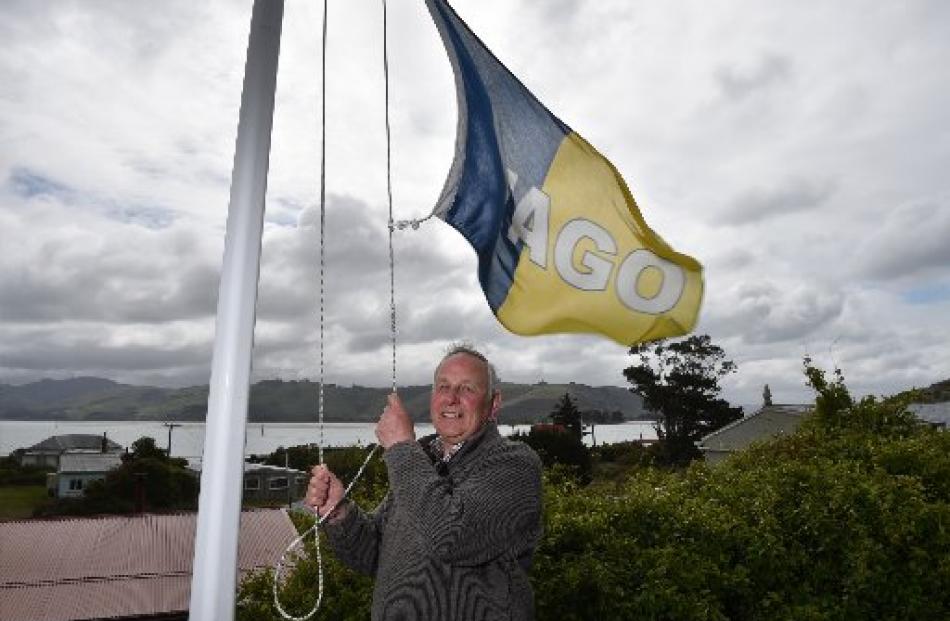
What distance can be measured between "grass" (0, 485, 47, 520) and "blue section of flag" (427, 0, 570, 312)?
4966cm

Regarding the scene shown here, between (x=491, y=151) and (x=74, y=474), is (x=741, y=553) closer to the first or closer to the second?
(x=491, y=151)

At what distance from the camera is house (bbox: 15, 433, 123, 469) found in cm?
8206

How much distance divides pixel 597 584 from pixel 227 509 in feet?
10.9

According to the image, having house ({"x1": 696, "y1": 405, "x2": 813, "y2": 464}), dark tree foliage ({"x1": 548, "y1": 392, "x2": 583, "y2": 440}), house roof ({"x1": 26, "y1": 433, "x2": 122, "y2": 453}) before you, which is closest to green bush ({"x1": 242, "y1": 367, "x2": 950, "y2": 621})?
house ({"x1": 696, "y1": 405, "x2": 813, "y2": 464})

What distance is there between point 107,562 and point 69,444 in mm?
93062

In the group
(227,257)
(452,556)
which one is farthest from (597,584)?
(227,257)

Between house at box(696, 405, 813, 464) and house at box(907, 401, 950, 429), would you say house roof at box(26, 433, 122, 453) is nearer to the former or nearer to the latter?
house at box(696, 405, 813, 464)

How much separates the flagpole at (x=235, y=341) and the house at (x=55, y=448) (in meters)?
86.6

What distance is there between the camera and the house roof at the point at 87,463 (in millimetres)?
54781

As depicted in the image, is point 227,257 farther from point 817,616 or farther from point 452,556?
point 817,616

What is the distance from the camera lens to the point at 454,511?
2.36 m

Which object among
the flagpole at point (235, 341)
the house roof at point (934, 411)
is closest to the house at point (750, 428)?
the house roof at point (934, 411)

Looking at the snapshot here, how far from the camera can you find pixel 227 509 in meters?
1.94

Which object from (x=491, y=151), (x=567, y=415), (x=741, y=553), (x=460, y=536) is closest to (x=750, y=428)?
(x=567, y=415)
